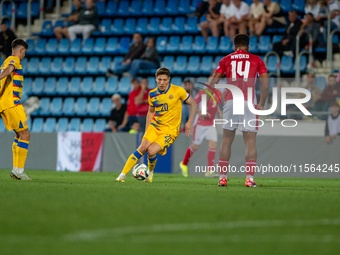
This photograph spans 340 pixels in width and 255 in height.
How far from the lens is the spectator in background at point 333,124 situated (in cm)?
1131

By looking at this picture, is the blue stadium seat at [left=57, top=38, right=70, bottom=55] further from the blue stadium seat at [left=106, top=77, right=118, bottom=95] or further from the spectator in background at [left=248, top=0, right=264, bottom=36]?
the spectator in background at [left=248, top=0, right=264, bottom=36]

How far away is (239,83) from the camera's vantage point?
7781mm

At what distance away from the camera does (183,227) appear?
12.5 feet

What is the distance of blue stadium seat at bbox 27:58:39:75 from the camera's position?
60.0 ft

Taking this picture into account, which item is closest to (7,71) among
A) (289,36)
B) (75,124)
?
(75,124)

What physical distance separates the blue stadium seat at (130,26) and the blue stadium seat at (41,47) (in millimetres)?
2891

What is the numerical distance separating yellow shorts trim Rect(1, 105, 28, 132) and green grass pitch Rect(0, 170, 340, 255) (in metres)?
2.47

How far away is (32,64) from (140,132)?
6.12 m

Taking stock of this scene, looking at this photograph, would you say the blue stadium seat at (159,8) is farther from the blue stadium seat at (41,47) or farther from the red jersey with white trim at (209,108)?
the red jersey with white trim at (209,108)

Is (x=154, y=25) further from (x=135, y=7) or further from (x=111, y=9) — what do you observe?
(x=111, y=9)

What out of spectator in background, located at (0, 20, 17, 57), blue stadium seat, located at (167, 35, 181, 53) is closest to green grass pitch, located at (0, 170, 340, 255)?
blue stadium seat, located at (167, 35, 181, 53)

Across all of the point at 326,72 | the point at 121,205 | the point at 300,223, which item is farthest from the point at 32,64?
the point at 300,223

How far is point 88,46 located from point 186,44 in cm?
340

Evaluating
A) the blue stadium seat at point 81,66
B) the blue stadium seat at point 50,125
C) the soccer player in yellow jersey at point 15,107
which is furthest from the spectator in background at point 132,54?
the soccer player in yellow jersey at point 15,107
